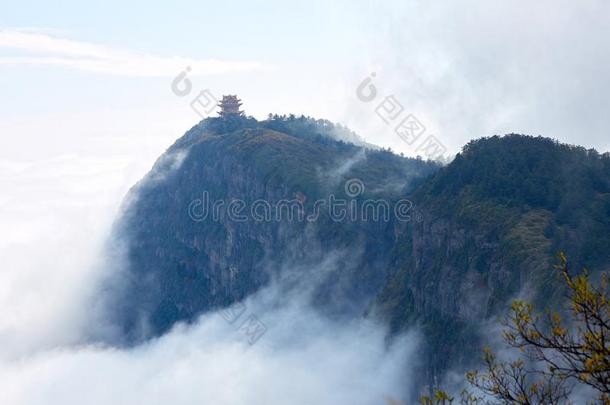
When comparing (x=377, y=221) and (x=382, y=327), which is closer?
(x=382, y=327)

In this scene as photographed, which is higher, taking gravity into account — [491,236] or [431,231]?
[431,231]

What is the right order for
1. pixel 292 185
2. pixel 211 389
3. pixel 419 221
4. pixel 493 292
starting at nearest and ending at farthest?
pixel 493 292 < pixel 419 221 < pixel 292 185 < pixel 211 389

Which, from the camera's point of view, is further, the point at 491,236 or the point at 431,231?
the point at 431,231

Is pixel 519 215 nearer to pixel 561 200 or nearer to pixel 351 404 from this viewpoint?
pixel 561 200

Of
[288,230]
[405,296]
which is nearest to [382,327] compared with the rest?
[405,296]

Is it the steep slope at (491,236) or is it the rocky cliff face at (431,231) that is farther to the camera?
the rocky cliff face at (431,231)

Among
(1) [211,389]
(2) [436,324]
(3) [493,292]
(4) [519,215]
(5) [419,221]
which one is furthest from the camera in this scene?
(1) [211,389]

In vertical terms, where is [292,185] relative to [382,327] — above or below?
above

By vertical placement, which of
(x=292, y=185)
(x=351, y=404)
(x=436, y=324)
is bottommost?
(x=351, y=404)
